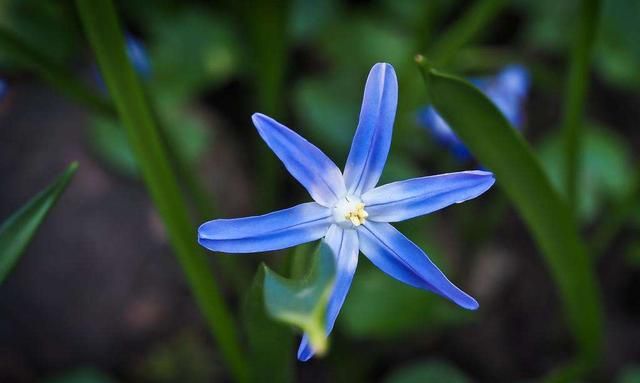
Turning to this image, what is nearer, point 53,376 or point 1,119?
point 53,376

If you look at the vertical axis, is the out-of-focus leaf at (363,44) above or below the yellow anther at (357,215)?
above

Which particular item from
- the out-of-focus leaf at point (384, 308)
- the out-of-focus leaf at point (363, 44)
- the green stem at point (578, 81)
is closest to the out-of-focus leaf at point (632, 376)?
the out-of-focus leaf at point (384, 308)

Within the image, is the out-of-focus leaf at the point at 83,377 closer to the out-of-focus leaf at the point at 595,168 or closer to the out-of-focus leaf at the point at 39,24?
the out-of-focus leaf at the point at 39,24

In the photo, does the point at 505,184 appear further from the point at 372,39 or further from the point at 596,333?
the point at 372,39

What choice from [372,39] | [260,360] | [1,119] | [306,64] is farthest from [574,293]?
[1,119]

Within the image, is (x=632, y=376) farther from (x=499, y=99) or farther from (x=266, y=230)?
(x=266, y=230)

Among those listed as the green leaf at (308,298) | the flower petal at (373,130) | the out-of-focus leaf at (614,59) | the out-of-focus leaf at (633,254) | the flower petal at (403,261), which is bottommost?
the green leaf at (308,298)

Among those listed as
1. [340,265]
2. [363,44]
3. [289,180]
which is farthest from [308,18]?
[340,265]

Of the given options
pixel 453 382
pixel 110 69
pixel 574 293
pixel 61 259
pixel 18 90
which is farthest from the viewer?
pixel 18 90
